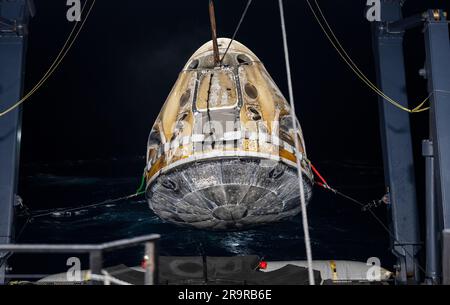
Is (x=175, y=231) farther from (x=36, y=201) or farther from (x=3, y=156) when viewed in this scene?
(x=36, y=201)

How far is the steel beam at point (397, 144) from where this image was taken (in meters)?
10.2

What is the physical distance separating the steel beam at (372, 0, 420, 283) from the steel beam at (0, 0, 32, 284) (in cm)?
933

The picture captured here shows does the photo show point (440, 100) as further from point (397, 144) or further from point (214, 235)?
point (214, 235)

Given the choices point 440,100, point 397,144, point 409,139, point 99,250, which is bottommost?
point 99,250

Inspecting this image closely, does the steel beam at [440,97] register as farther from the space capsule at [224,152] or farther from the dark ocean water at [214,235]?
the dark ocean water at [214,235]

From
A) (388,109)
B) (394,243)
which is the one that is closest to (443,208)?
(394,243)

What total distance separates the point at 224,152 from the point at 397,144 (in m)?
5.63

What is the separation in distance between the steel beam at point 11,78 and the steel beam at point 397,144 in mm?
9325

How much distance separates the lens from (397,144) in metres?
10.5

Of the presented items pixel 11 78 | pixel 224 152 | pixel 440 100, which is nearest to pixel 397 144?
pixel 440 100

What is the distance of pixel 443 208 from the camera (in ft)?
25.3

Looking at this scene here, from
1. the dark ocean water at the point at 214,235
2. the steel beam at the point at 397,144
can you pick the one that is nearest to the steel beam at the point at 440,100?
the steel beam at the point at 397,144
